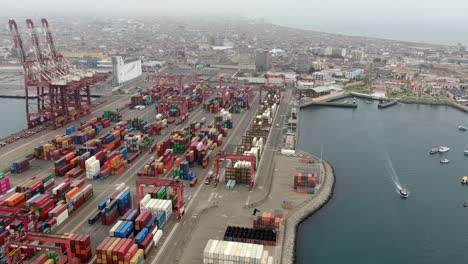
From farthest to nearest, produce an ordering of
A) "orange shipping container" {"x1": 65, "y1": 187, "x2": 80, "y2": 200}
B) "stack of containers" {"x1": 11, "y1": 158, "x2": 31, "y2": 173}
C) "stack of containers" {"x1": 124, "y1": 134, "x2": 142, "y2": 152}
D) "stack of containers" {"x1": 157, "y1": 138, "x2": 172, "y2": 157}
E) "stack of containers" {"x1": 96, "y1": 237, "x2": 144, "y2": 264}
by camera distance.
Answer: "stack of containers" {"x1": 124, "y1": 134, "x2": 142, "y2": 152}
"stack of containers" {"x1": 157, "y1": 138, "x2": 172, "y2": 157}
"stack of containers" {"x1": 11, "y1": 158, "x2": 31, "y2": 173}
"orange shipping container" {"x1": 65, "y1": 187, "x2": 80, "y2": 200}
"stack of containers" {"x1": 96, "y1": 237, "x2": 144, "y2": 264}

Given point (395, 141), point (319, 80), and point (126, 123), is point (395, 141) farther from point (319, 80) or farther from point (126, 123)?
point (319, 80)

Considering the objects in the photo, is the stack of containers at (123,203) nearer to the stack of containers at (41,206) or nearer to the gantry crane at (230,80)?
the stack of containers at (41,206)

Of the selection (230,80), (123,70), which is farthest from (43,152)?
(230,80)

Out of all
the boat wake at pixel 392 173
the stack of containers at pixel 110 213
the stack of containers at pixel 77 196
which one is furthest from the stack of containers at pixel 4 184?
the boat wake at pixel 392 173

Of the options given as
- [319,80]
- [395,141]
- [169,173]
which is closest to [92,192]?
[169,173]

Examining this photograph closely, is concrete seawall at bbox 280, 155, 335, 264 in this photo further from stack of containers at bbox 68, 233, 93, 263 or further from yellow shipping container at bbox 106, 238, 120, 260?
stack of containers at bbox 68, 233, 93, 263

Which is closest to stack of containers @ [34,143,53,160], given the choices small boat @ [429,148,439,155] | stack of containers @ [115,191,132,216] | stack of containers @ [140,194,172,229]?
stack of containers @ [115,191,132,216]
